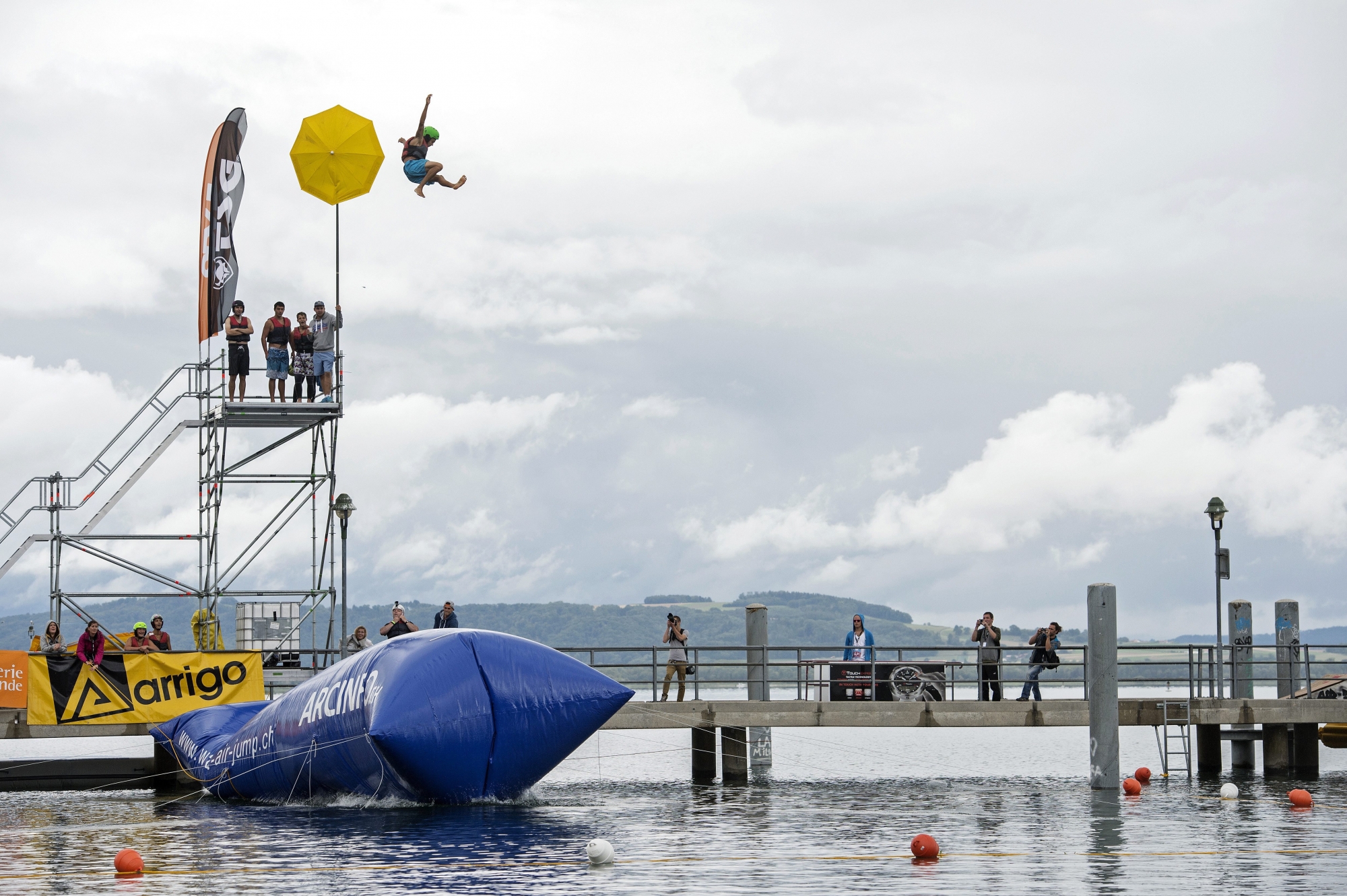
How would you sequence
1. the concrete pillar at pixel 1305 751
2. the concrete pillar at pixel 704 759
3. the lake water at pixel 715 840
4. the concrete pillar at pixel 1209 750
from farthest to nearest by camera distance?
the concrete pillar at pixel 1305 751
the concrete pillar at pixel 1209 750
the concrete pillar at pixel 704 759
the lake water at pixel 715 840

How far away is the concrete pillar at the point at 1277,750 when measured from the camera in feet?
104

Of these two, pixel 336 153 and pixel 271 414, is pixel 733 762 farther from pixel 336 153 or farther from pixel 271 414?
pixel 336 153

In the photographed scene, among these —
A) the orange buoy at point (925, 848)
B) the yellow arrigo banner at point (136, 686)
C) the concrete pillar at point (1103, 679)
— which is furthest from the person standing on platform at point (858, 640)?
the yellow arrigo banner at point (136, 686)

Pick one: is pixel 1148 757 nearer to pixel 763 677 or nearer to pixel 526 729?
pixel 763 677

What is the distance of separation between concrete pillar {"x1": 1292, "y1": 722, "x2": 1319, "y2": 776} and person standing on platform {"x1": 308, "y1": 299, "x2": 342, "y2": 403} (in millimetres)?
21164

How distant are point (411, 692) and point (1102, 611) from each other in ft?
36.3

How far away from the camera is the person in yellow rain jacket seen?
30594mm

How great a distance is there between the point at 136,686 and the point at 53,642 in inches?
65.7

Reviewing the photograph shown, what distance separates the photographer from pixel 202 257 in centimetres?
3216

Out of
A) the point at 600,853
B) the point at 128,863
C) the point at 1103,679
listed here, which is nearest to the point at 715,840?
the point at 600,853

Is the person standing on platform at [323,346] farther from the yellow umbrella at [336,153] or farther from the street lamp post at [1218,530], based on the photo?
the street lamp post at [1218,530]

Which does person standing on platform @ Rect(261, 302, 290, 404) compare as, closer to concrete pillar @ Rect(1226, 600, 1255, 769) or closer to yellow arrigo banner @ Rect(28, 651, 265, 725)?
yellow arrigo banner @ Rect(28, 651, 265, 725)

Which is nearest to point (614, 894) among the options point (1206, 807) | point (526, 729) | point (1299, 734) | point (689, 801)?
point (526, 729)

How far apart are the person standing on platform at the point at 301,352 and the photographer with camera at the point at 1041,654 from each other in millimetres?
15184
